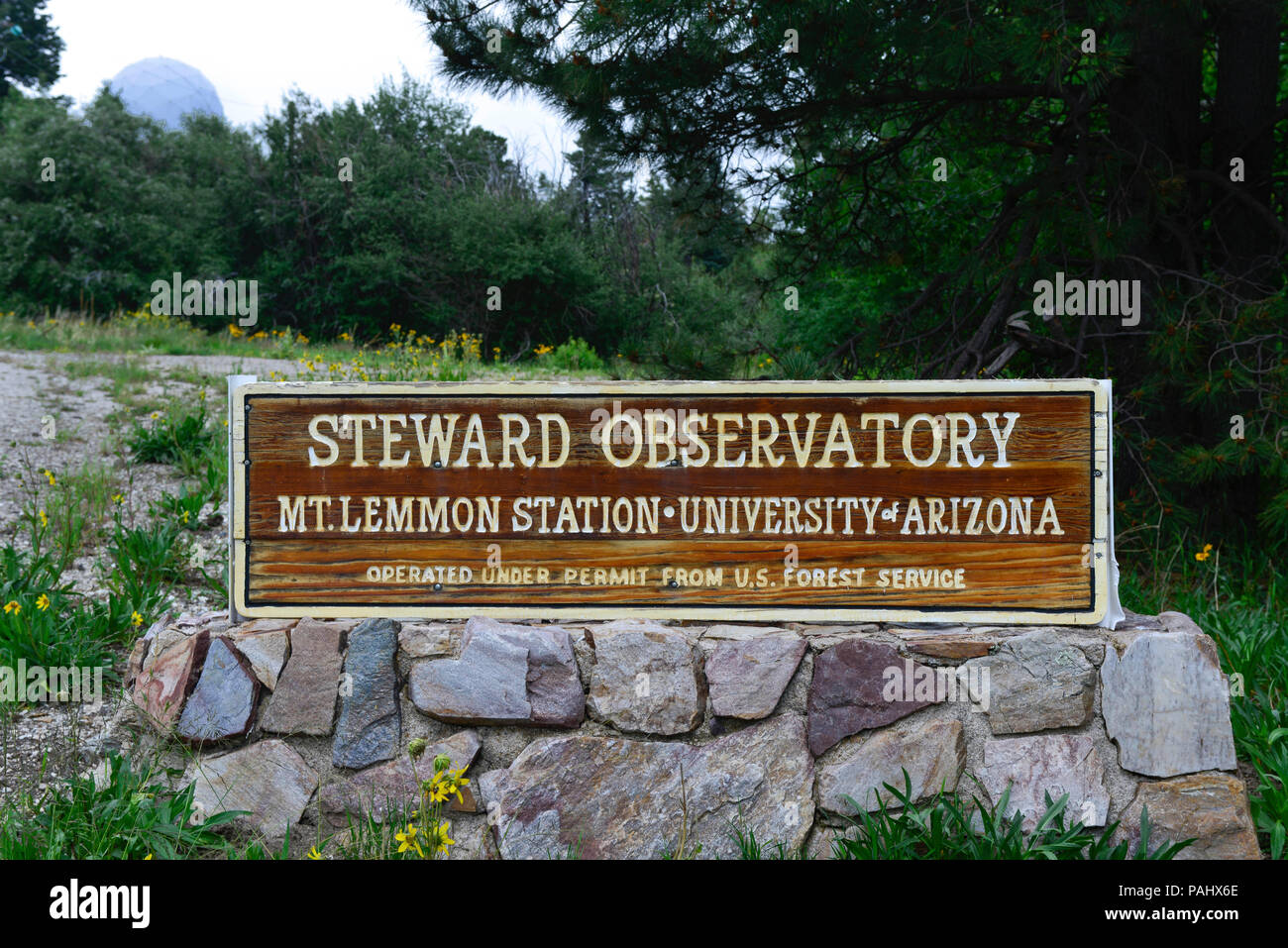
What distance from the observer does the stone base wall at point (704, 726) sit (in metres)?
2.89

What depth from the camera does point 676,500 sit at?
9.90ft

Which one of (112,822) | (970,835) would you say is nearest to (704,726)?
(970,835)

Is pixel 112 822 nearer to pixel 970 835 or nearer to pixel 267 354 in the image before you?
pixel 970 835

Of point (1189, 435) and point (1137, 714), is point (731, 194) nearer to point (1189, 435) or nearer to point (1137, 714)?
point (1189, 435)

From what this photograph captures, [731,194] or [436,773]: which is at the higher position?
[731,194]

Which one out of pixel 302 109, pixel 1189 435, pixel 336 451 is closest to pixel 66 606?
pixel 336 451

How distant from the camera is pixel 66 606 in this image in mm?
3977

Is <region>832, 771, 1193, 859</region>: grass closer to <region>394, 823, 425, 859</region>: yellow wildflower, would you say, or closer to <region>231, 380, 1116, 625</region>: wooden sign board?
<region>231, 380, 1116, 625</region>: wooden sign board

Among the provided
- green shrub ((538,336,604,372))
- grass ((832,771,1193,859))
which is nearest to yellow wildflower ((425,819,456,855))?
grass ((832,771,1193,859))

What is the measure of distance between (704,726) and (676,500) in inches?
27.2

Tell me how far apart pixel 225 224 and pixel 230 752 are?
26487 millimetres

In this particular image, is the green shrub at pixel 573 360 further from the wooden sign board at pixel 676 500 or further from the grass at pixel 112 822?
the grass at pixel 112 822

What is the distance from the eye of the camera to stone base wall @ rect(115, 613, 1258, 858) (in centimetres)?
289

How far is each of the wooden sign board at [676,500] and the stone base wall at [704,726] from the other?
0.35 ft
